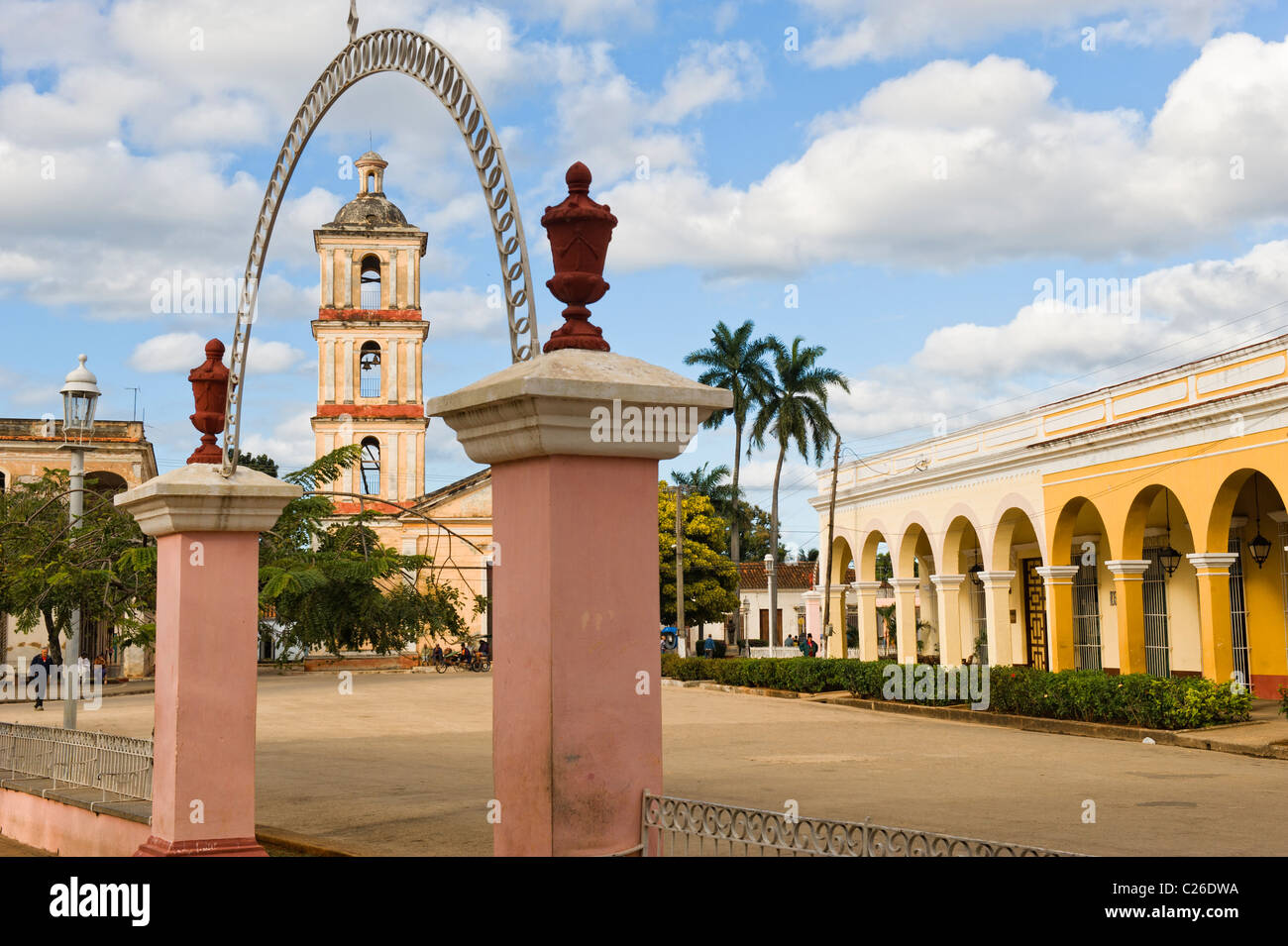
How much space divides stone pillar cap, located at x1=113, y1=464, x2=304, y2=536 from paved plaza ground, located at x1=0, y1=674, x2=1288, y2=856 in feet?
6.68

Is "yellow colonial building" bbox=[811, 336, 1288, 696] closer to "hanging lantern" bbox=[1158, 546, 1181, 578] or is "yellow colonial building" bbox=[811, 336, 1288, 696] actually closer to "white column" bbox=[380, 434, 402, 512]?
"hanging lantern" bbox=[1158, 546, 1181, 578]

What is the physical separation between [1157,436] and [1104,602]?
531 centimetres

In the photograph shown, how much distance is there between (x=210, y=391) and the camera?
716 centimetres

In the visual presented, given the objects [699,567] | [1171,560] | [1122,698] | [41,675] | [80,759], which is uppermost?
[699,567]

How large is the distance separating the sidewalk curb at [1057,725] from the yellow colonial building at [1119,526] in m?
1.62

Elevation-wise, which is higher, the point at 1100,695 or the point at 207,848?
the point at 207,848

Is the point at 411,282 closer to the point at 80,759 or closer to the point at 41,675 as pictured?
the point at 41,675

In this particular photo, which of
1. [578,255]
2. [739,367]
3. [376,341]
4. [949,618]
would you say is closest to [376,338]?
[376,341]

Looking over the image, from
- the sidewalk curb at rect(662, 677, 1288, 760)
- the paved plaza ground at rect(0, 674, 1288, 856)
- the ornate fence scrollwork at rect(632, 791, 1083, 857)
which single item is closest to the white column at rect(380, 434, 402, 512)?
the sidewalk curb at rect(662, 677, 1288, 760)

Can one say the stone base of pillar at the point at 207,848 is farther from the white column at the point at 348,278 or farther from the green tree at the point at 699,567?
the white column at the point at 348,278

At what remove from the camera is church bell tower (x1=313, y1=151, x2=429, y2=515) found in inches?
1673

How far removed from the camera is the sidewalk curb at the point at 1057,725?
14680 millimetres

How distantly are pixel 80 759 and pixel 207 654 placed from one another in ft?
11.6

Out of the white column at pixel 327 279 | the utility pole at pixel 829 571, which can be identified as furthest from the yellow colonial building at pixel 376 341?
the utility pole at pixel 829 571
